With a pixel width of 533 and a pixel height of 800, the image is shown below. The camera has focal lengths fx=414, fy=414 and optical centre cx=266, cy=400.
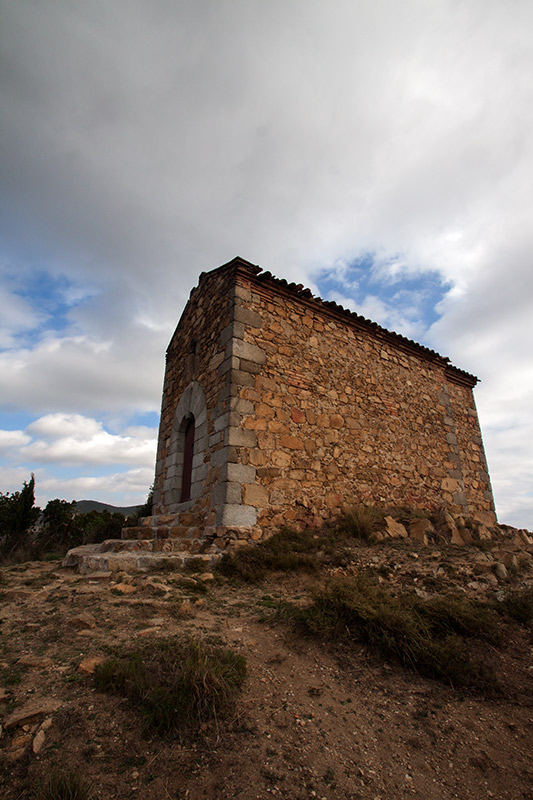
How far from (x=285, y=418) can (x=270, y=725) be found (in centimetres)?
487

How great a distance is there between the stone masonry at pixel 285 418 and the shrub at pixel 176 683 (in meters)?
3.09

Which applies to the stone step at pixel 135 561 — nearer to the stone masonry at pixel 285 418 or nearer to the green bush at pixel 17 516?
the stone masonry at pixel 285 418

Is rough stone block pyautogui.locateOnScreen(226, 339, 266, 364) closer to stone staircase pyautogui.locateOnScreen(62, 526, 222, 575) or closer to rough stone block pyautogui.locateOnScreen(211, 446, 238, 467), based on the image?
rough stone block pyautogui.locateOnScreen(211, 446, 238, 467)

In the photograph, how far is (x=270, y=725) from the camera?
227 centimetres

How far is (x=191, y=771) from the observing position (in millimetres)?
1908

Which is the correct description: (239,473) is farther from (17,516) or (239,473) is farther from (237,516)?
Result: (17,516)

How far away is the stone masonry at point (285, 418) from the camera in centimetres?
636

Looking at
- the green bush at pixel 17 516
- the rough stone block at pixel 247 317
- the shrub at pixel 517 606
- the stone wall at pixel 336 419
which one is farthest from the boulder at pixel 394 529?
the green bush at pixel 17 516

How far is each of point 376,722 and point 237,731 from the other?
816mm

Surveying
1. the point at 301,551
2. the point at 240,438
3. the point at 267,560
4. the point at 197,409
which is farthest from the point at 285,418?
the point at 267,560

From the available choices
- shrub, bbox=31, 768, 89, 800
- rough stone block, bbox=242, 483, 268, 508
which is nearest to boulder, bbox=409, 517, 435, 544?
rough stone block, bbox=242, 483, 268, 508

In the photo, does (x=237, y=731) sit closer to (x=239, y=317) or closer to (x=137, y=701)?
(x=137, y=701)

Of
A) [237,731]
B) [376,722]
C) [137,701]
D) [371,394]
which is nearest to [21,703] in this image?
[137,701]

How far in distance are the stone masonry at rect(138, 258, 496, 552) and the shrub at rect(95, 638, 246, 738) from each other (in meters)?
3.09
